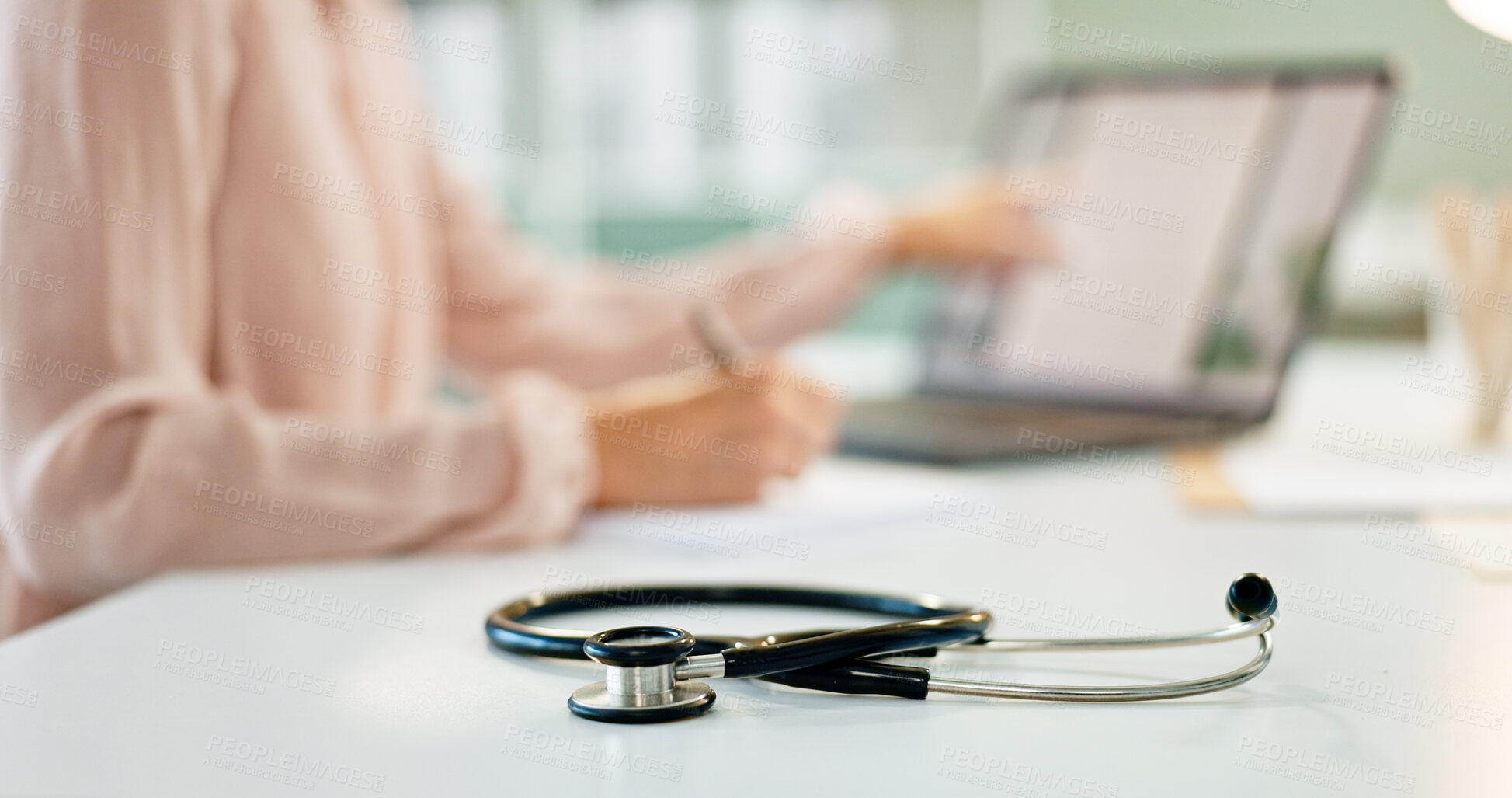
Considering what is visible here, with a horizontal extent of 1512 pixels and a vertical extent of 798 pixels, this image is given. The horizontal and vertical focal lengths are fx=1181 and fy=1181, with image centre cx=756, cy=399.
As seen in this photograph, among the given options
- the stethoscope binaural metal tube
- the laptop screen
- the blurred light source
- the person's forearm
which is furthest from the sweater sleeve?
the blurred light source

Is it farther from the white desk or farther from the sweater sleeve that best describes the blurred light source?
the sweater sleeve

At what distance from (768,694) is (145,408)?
1.32 ft

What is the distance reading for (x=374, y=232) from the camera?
2.90 ft

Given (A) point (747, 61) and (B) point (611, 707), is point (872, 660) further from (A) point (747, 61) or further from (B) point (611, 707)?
(A) point (747, 61)

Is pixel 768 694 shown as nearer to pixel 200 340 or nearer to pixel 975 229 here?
pixel 200 340

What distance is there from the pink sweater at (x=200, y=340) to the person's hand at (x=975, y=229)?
57cm

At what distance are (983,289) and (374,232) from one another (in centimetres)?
63

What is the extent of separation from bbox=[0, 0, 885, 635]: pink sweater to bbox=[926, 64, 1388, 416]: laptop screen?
574 millimetres

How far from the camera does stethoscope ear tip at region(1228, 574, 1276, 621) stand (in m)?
0.44

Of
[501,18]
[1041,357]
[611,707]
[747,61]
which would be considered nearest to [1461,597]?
[611,707]

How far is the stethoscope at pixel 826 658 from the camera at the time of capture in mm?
390

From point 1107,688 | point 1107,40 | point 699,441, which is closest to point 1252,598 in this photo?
point 1107,688

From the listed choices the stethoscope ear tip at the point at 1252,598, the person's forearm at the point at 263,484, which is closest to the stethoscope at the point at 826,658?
the stethoscope ear tip at the point at 1252,598

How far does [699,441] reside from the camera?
0.78 meters
